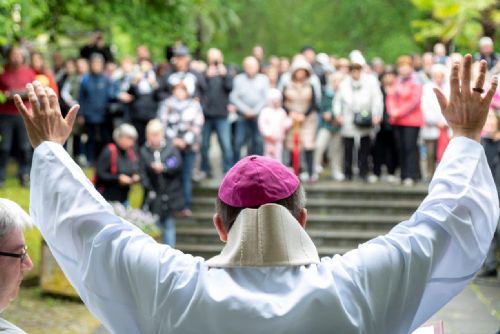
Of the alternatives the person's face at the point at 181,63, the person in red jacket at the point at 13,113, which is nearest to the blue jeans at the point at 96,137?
the person in red jacket at the point at 13,113

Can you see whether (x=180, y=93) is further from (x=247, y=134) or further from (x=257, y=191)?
(x=257, y=191)

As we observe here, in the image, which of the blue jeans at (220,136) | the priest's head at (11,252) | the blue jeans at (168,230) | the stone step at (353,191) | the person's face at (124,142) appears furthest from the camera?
the blue jeans at (220,136)

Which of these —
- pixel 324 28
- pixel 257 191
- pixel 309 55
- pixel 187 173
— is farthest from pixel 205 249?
pixel 324 28

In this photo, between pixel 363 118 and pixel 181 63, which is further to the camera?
pixel 363 118

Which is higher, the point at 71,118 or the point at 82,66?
the point at 71,118

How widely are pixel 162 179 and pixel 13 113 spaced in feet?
11.7

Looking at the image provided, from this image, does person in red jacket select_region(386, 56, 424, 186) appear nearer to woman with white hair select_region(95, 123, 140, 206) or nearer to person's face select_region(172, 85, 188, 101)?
person's face select_region(172, 85, 188, 101)

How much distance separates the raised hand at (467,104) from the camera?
3162 millimetres

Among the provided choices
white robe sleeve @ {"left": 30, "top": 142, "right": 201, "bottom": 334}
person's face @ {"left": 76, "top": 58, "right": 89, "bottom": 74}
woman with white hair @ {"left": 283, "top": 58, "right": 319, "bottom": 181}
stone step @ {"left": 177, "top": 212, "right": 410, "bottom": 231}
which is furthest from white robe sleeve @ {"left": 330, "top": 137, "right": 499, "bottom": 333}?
person's face @ {"left": 76, "top": 58, "right": 89, "bottom": 74}

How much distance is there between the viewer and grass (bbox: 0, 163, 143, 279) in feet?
43.1

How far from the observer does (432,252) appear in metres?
2.97

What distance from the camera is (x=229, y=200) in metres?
3.06

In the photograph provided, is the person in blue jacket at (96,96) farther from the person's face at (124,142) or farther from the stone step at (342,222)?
the person's face at (124,142)

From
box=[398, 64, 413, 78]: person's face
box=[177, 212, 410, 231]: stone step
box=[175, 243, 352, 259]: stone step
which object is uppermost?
box=[398, 64, 413, 78]: person's face
